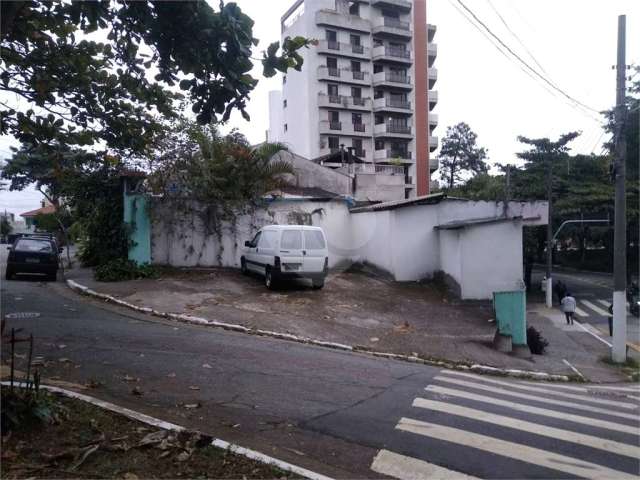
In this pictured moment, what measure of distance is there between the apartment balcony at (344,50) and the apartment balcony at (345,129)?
7465 millimetres

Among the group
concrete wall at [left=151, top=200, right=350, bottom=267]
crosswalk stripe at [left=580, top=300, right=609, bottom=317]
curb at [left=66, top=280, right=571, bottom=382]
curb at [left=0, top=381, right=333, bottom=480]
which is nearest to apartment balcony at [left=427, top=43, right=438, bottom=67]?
crosswalk stripe at [left=580, top=300, right=609, bottom=317]

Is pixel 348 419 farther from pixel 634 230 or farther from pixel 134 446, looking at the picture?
pixel 634 230

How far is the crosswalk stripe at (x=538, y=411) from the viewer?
266 inches

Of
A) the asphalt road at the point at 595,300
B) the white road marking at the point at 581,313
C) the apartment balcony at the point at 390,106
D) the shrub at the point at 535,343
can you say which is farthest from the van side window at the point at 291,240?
the apartment balcony at the point at 390,106

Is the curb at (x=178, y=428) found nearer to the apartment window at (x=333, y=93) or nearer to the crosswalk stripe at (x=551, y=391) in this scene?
the crosswalk stripe at (x=551, y=391)

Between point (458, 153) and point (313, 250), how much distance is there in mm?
60336

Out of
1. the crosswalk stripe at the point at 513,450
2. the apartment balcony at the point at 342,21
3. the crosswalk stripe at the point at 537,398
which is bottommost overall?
the crosswalk stripe at the point at 537,398

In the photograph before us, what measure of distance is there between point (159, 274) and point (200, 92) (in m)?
11.1

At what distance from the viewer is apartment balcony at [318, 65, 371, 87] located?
58.2 m

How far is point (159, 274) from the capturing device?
16656mm

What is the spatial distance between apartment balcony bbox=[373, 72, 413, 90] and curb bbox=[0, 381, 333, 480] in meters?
58.9

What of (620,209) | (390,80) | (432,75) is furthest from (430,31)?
(620,209)

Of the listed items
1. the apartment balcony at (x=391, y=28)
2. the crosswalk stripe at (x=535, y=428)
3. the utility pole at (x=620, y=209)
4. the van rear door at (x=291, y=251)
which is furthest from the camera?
the apartment balcony at (x=391, y=28)

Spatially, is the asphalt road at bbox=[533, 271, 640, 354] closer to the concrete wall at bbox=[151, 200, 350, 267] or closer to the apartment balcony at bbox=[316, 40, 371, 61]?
the concrete wall at bbox=[151, 200, 350, 267]
